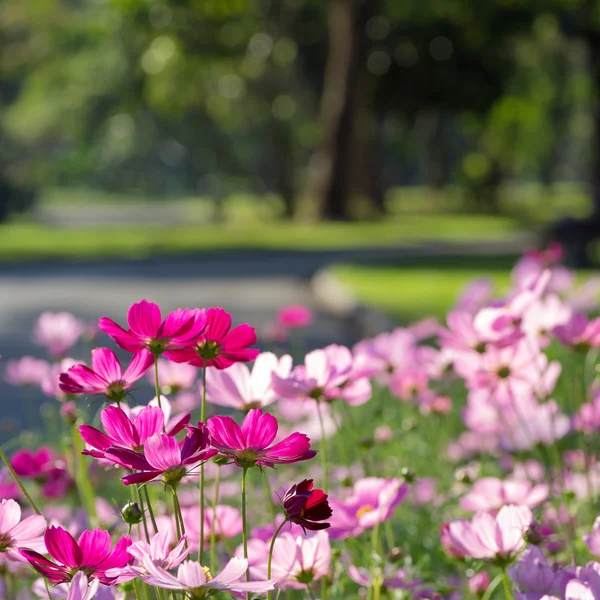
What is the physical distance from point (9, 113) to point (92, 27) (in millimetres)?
13265

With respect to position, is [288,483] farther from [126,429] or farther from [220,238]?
[220,238]

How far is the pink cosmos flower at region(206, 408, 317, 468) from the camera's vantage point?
1.37m

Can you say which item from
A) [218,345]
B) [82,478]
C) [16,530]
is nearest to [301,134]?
[82,478]

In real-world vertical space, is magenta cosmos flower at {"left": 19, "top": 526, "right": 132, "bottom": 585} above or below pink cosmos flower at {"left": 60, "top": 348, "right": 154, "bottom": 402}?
below

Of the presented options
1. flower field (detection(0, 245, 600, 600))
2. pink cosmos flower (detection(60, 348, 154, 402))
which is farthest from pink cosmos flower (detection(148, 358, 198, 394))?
pink cosmos flower (detection(60, 348, 154, 402))

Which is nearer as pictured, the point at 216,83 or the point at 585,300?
the point at 585,300

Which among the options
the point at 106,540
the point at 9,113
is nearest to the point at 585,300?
the point at 106,540

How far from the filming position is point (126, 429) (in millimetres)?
1429

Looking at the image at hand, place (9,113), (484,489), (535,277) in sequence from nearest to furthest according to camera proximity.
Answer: (484,489) < (535,277) < (9,113)

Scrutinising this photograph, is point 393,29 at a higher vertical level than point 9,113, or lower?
higher

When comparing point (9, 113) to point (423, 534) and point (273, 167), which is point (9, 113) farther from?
point (423, 534)

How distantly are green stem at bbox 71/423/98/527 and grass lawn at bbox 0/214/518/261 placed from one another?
19242 millimetres

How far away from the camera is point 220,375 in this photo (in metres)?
1.76

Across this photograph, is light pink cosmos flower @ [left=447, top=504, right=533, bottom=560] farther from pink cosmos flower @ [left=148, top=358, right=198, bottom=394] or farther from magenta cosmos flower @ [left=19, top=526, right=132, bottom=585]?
pink cosmos flower @ [left=148, top=358, right=198, bottom=394]
